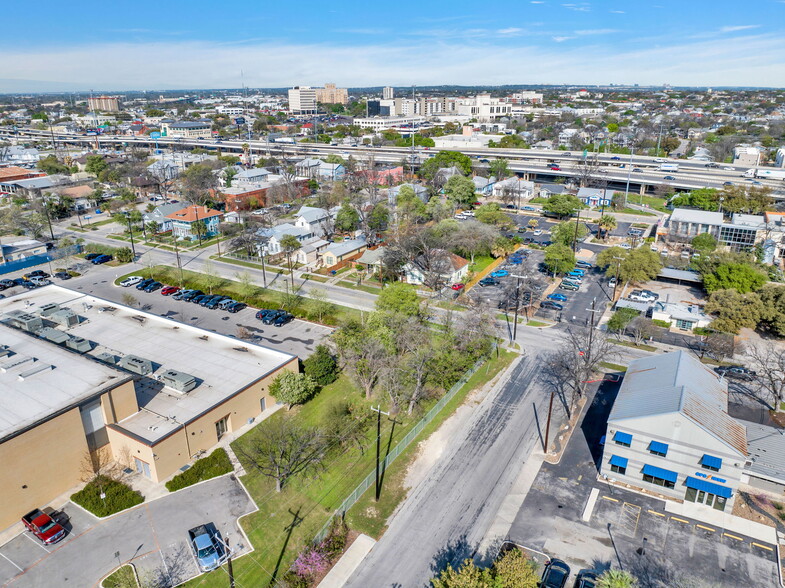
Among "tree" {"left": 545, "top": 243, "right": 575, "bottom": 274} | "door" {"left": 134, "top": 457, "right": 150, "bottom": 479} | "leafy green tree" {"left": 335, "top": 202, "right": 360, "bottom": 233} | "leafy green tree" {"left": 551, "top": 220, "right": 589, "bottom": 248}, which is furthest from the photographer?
"leafy green tree" {"left": 335, "top": 202, "right": 360, "bottom": 233}

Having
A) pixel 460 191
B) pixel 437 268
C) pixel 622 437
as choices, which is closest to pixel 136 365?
pixel 622 437

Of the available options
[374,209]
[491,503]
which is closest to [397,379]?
[491,503]

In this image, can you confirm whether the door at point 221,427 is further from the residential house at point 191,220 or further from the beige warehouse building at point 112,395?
the residential house at point 191,220

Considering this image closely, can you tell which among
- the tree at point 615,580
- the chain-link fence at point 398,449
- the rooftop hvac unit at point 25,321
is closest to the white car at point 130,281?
the rooftop hvac unit at point 25,321

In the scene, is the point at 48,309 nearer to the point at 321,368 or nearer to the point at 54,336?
the point at 54,336

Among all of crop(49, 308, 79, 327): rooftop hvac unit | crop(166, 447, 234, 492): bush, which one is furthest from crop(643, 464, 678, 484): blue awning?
crop(49, 308, 79, 327): rooftop hvac unit

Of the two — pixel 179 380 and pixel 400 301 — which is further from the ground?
pixel 400 301

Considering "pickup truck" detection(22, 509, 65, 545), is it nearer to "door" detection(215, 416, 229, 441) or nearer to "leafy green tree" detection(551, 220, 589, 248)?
"door" detection(215, 416, 229, 441)
